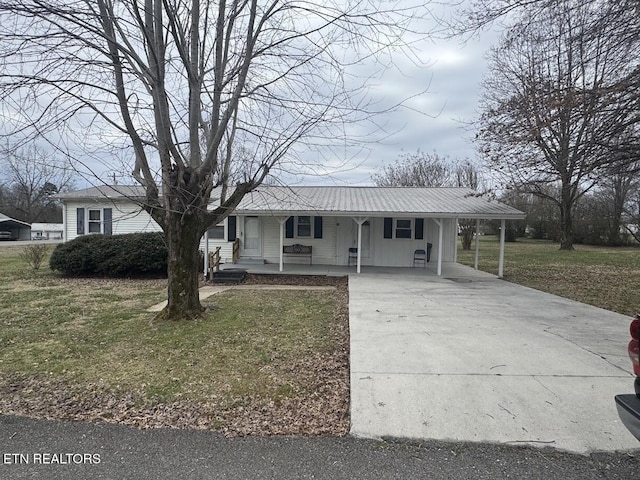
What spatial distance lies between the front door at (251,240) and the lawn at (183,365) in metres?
7.01

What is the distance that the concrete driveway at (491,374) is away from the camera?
9.85ft

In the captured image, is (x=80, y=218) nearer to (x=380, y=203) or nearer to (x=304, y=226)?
(x=304, y=226)

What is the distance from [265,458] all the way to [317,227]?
41.2ft

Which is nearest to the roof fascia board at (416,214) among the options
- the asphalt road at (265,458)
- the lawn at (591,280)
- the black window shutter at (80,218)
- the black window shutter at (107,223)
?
the lawn at (591,280)

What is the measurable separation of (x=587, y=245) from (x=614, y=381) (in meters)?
35.2

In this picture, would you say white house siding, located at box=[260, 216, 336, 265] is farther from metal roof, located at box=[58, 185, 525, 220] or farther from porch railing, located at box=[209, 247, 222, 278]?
porch railing, located at box=[209, 247, 222, 278]

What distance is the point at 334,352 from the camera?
5027 mm

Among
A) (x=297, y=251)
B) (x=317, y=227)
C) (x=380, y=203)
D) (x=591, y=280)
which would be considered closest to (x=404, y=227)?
(x=380, y=203)

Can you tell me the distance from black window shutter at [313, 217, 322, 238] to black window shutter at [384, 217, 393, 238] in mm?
2556

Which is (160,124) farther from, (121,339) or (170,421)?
(170,421)

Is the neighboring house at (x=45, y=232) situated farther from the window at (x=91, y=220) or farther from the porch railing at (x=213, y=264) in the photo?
the porch railing at (x=213, y=264)

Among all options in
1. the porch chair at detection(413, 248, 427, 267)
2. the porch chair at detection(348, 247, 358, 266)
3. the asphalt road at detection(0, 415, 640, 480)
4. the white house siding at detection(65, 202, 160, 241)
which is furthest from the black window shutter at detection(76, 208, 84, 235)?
the asphalt road at detection(0, 415, 640, 480)

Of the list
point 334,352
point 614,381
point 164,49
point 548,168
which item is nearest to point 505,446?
point 614,381

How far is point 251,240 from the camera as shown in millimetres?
15406
